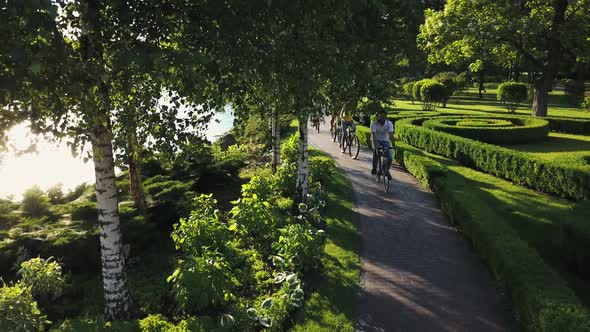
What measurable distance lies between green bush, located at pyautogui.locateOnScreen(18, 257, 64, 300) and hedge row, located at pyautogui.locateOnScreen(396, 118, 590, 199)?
1090 centimetres

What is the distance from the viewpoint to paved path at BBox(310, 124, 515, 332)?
5504mm

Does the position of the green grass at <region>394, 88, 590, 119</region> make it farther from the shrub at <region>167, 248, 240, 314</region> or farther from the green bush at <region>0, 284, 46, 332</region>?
the green bush at <region>0, 284, 46, 332</region>

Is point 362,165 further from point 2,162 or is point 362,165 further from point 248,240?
point 2,162

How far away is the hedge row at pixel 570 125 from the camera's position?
21875mm

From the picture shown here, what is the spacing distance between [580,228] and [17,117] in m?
7.55

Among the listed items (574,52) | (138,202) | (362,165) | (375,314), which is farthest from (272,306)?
(574,52)

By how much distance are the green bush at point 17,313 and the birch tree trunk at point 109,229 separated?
777 millimetres

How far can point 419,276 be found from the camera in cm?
672

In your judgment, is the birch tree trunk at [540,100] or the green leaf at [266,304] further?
the birch tree trunk at [540,100]

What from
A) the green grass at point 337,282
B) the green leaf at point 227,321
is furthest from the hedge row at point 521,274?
the green leaf at point 227,321

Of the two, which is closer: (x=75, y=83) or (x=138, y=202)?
(x=75, y=83)

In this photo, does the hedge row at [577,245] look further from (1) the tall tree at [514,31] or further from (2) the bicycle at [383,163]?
(1) the tall tree at [514,31]

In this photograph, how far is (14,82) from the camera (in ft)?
11.1

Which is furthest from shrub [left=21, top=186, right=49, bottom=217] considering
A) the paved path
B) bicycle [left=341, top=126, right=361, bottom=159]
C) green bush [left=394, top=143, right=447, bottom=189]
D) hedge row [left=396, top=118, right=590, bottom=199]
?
bicycle [left=341, top=126, right=361, bottom=159]
